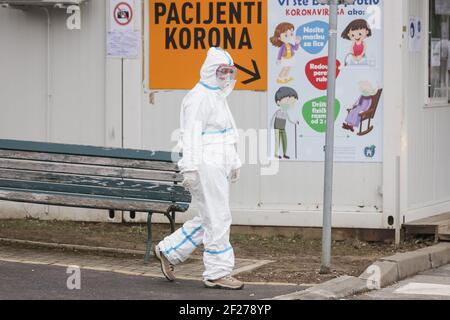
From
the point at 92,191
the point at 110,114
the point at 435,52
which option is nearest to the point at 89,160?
the point at 92,191

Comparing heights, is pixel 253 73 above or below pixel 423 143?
above

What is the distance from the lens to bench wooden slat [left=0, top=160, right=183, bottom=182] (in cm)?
1063

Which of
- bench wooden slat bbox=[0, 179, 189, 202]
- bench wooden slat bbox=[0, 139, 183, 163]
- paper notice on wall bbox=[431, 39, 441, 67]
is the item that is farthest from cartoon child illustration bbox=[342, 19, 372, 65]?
bench wooden slat bbox=[0, 179, 189, 202]

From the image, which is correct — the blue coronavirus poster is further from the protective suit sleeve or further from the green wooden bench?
the protective suit sleeve

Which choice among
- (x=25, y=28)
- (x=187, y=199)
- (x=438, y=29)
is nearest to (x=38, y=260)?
(x=187, y=199)

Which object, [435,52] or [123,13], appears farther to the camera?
[435,52]

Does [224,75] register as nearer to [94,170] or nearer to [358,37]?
[94,170]

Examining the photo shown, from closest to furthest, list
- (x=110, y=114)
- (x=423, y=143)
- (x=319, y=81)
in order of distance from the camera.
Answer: (x=319, y=81)
(x=110, y=114)
(x=423, y=143)

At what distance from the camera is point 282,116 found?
12.1 m

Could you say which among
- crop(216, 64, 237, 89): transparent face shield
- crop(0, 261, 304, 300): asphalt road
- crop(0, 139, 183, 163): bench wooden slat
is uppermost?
crop(216, 64, 237, 89): transparent face shield

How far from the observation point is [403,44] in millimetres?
11820

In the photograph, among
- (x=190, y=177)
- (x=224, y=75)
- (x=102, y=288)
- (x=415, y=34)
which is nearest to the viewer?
(x=190, y=177)

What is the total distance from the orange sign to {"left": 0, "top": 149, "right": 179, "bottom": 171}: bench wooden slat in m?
1.72

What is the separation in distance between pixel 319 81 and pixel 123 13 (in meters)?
2.26
